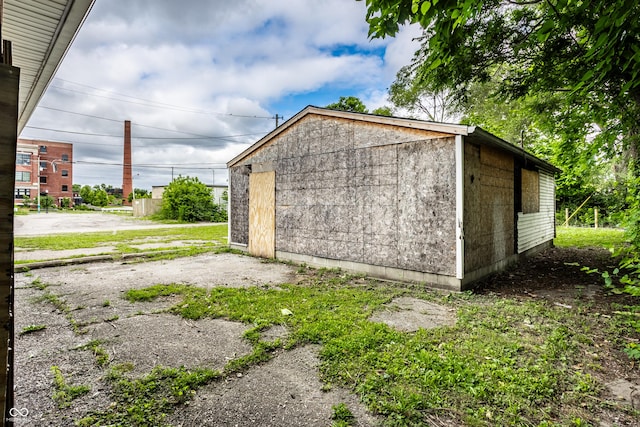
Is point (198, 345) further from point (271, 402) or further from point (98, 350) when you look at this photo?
point (271, 402)

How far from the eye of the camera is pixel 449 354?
9.52 ft

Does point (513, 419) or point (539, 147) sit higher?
point (539, 147)

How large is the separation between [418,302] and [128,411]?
3788mm

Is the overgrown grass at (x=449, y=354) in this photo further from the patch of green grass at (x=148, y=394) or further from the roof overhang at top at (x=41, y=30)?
the roof overhang at top at (x=41, y=30)

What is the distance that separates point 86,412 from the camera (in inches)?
83.8

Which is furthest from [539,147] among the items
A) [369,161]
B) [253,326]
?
[253,326]

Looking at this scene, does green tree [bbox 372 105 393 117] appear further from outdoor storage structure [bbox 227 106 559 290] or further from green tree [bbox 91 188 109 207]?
green tree [bbox 91 188 109 207]

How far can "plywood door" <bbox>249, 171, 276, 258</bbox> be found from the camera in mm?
8172

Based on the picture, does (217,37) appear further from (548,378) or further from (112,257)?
(548,378)

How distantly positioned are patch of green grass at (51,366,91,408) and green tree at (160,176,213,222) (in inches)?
784

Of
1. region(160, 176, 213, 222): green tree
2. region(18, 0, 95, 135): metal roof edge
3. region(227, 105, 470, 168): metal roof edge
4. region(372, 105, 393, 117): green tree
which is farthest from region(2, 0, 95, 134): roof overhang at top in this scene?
region(372, 105, 393, 117): green tree

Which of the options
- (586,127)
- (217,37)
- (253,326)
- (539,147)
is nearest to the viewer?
(253,326)

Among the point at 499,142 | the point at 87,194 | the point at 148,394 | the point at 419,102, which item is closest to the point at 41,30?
the point at 148,394

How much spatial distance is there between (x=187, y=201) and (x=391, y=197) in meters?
18.8
